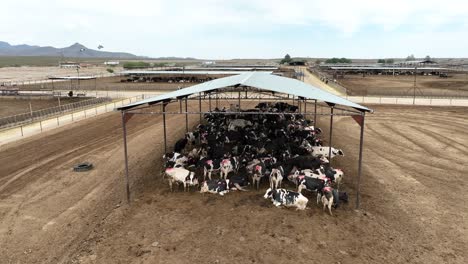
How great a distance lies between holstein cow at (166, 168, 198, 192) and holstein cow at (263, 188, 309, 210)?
3.02 m

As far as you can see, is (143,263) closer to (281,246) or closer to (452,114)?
(281,246)

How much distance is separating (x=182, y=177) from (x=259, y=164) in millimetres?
2974

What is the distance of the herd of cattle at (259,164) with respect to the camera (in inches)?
459

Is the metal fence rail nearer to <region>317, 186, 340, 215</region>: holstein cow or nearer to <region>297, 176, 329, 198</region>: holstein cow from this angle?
<region>297, 176, 329, 198</region>: holstein cow

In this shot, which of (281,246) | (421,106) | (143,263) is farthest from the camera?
(421,106)

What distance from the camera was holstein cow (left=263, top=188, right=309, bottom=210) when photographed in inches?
436

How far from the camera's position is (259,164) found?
13.3 metres

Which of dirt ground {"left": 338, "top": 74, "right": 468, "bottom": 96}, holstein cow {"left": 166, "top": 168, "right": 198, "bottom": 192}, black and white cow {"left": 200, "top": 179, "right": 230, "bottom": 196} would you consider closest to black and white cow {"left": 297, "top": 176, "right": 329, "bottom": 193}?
black and white cow {"left": 200, "top": 179, "right": 230, "bottom": 196}

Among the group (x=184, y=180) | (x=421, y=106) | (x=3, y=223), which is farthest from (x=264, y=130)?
(x=421, y=106)

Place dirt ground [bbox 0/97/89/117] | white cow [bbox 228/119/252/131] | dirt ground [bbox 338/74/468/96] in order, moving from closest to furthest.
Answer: white cow [bbox 228/119/252/131] → dirt ground [bbox 0/97/89/117] → dirt ground [bbox 338/74/468/96]

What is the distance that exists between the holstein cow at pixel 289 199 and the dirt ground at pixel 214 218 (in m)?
0.30

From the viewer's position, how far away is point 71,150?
1897cm

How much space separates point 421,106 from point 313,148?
24367 mm

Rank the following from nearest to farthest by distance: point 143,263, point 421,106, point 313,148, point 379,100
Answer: point 143,263, point 313,148, point 421,106, point 379,100
